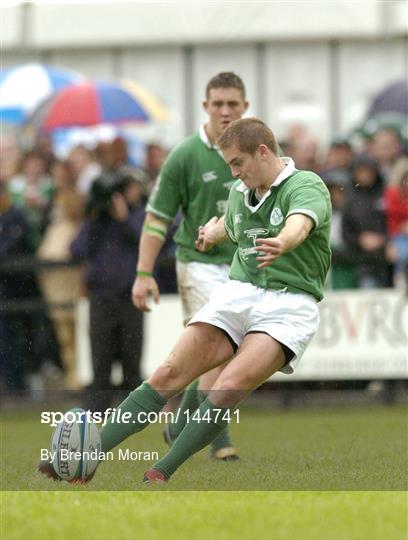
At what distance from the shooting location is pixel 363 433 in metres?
11.4

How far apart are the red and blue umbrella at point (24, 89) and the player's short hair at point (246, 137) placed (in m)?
10.1

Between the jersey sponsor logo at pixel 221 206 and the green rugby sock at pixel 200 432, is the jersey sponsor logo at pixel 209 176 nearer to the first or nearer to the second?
the jersey sponsor logo at pixel 221 206

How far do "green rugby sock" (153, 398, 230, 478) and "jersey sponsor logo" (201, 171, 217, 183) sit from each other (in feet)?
7.09

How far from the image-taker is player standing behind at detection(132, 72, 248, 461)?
916cm

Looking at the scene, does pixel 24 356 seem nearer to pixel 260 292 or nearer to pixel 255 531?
pixel 260 292

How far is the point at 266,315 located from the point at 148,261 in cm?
181

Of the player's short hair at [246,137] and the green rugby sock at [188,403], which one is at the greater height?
the player's short hair at [246,137]

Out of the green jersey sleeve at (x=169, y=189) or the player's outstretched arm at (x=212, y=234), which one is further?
the green jersey sleeve at (x=169, y=189)

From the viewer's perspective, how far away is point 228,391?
24.4ft

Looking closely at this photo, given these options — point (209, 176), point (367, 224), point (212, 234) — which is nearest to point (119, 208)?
point (367, 224)

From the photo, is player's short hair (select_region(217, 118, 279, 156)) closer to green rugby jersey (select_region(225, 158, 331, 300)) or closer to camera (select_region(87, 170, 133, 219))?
green rugby jersey (select_region(225, 158, 331, 300))

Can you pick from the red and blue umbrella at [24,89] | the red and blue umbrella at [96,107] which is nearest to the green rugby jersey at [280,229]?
the red and blue umbrella at [96,107]

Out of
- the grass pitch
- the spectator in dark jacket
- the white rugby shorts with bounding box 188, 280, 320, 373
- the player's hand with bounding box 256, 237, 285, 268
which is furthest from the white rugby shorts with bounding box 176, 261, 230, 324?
the spectator in dark jacket

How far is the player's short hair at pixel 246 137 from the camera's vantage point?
24.6ft
